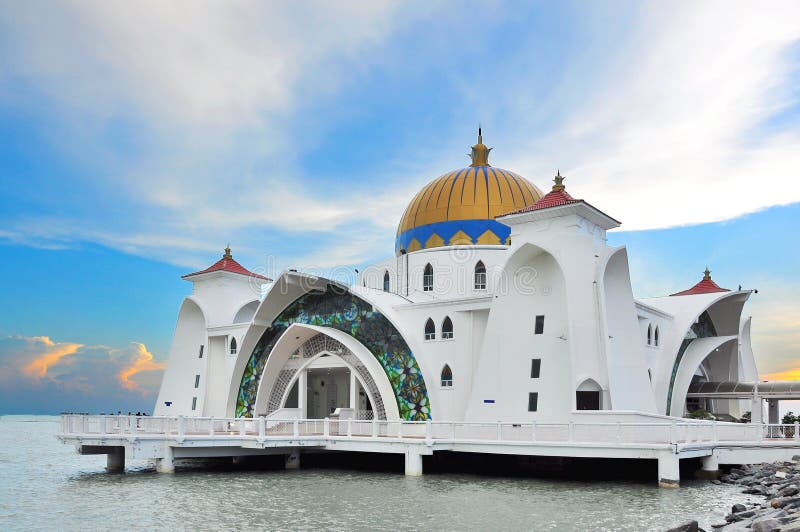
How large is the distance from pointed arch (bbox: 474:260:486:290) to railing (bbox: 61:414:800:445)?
23.1ft

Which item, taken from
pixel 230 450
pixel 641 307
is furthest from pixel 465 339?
pixel 230 450

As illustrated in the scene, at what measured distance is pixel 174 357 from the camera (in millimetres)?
34969

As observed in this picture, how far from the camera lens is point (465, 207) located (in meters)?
29.8

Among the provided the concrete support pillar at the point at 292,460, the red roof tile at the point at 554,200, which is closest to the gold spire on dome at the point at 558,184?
the red roof tile at the point at 554,200

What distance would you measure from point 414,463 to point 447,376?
515 cm

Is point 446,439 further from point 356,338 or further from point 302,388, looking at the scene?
point 302,388

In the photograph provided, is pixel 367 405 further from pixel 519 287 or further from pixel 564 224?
pixel 564 224

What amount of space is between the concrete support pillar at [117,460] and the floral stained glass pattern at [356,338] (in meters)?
8.72

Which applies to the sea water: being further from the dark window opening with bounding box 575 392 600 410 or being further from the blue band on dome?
the blue band on dome

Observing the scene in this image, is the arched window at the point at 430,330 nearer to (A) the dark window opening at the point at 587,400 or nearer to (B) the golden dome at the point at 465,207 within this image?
(B) the golden dome at the point at 465,207

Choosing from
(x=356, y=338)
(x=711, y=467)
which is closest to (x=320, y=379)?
(x=356, y=338)

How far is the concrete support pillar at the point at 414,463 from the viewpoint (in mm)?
20578

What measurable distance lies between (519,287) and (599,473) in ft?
19.5

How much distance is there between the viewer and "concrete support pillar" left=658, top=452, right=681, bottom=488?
17781 mm
